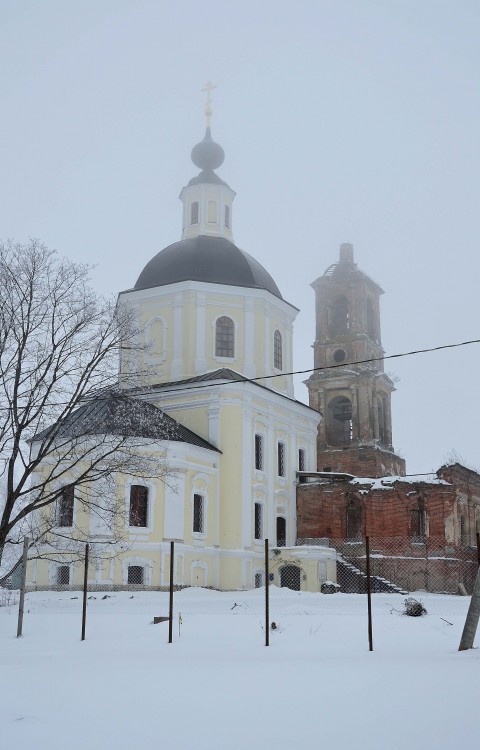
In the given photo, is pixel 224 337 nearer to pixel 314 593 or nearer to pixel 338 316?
pixel 314 593

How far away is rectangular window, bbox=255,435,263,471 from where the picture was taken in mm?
37562

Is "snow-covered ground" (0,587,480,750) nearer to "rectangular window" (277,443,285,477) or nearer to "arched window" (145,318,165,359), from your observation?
"rectangular window" (277,443,285,477)

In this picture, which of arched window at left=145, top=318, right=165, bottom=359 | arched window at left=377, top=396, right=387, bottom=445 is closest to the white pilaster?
arched window at left=145, top=318, right=165, bottom=359

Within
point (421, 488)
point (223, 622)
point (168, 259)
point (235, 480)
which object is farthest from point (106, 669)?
point (168, 259)

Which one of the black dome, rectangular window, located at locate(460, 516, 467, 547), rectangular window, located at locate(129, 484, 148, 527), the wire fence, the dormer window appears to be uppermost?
the dormer window

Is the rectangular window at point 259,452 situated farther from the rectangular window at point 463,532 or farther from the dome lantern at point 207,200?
the dome lantern at point 207,200

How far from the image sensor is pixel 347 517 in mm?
38094

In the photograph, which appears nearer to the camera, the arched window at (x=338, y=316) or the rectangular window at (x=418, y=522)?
the rectangular window at (x=418, y=522)

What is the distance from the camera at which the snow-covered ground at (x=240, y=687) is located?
7.61 m

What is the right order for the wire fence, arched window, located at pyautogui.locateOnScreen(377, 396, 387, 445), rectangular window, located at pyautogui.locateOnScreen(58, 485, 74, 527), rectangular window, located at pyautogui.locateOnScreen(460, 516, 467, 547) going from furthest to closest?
arched window, located at pyautogui.locateOnScreen(377, 396, 387, 445), rectangular window, located at pyautogui.locateOnScreen(460, 516, 467, 547), rectangular window, located at pyautogui.locateOnScreen(58, 485, 74, 527), the wire fence

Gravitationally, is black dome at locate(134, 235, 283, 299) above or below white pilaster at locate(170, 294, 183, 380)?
above

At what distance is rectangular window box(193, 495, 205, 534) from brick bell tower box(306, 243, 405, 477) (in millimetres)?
15096

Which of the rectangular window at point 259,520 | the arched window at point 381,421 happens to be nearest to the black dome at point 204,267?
the rectangular window at point 259,520

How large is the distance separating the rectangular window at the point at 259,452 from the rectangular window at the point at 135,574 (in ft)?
27.0
